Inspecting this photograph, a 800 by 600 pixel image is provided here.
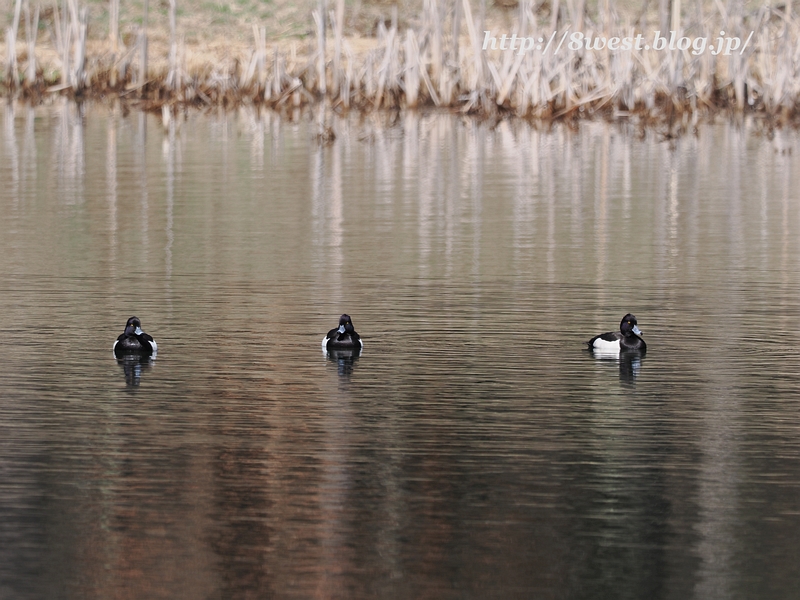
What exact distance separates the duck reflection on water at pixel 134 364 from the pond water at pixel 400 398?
2cm

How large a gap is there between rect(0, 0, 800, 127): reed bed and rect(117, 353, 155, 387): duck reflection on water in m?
25.4

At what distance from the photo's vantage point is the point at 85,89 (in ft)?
150

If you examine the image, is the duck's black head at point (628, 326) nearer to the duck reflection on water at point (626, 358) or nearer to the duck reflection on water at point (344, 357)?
Answer: the duck reflection on water at point (626, 358)

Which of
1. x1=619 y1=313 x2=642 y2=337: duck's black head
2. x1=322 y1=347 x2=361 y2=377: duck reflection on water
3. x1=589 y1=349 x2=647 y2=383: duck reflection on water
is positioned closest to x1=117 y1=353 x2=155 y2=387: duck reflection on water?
x1=322 y1=347 x2=361 y2=377: duck reflection on water

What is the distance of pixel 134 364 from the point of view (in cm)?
1218

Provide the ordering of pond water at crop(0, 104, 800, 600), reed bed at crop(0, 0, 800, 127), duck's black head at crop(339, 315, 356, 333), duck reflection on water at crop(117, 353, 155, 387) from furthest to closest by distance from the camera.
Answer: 1. reed bed at crop(0, 0, 800, 127)
2. duck's black head at crop(339, 315, 356, 333)
3. duck reflection on water at crop(117, 353, 155, 387)
4. pond water at crop(0, 104, 800, 600)

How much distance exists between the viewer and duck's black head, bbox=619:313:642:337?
1254 centimetres

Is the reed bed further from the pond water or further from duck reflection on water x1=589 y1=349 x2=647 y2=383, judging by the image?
duck reflection on water x1=589 y1=349 x2=647 y2=383

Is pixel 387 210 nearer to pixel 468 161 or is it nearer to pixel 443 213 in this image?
pixel 443 213

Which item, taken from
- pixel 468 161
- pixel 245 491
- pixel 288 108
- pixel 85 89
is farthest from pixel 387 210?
pixel 85 89

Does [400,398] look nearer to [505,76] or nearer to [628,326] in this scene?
[628,326]

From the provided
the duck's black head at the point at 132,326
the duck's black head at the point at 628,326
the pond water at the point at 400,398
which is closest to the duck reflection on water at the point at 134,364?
the pond water at the point at 400,398

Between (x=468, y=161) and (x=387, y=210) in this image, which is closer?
(x=387, y=210)

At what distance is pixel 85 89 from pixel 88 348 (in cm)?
3418
